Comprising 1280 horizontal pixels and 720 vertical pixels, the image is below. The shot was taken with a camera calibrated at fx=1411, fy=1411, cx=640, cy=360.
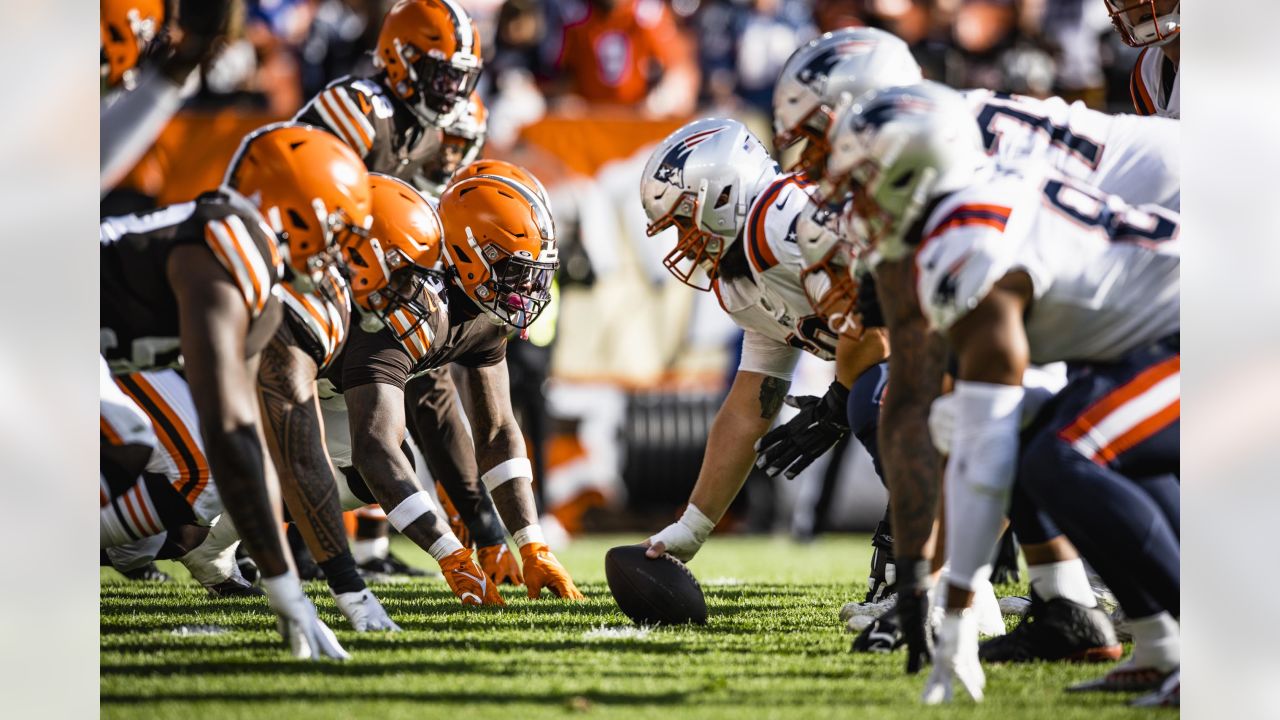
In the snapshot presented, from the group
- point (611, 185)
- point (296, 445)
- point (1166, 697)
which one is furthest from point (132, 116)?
point (611, 185)

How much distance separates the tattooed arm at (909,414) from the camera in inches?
128

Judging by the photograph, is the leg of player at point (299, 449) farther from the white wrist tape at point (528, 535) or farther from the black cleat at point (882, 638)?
the black cleat at point (882, 638)

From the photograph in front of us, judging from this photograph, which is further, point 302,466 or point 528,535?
point 528,535

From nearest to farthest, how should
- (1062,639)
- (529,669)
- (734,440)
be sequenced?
(529,669) → (1062,639) → (734,440)

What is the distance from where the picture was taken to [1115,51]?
923cm

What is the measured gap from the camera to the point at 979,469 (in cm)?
294

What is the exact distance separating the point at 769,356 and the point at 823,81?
1.18 m

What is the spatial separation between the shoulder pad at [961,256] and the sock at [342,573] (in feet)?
6.02

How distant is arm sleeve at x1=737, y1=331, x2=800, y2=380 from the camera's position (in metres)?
4.66

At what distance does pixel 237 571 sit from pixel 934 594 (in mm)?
2517

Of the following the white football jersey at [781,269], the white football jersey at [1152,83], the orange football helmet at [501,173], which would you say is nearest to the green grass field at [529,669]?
the white football jersey at [781,269]

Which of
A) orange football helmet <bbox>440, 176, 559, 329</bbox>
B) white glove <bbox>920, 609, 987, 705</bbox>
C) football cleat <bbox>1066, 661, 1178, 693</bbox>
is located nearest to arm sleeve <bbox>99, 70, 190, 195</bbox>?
orange football helmet <bbox>440, 176, 559, 329</bbox>

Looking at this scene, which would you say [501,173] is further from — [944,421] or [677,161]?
[944,421]

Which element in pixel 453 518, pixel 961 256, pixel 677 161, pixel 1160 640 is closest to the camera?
pixel 961 256
